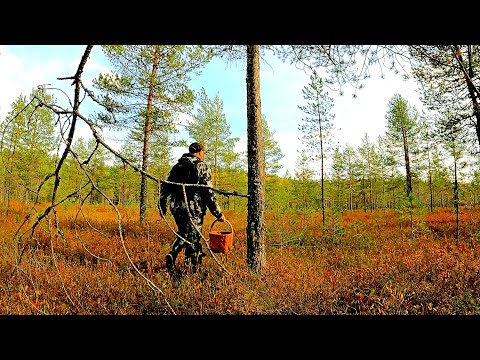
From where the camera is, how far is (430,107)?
403 inches

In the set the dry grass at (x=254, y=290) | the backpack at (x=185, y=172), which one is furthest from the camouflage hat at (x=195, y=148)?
the dry grass at (x=254, y=290)

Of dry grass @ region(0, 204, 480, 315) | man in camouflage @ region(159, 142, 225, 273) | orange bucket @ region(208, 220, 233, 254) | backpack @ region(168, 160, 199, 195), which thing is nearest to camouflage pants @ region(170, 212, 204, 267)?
man in camouflage @ region(159, 142, 225, 273)

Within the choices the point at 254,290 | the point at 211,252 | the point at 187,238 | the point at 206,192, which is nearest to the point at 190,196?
the point at 206,192

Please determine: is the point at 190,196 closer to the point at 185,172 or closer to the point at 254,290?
the point at 185,172

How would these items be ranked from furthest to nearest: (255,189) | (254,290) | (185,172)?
(255,189), (185,172), (254,290)

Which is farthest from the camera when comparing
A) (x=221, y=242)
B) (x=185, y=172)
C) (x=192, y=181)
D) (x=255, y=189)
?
(x=255, y=189)

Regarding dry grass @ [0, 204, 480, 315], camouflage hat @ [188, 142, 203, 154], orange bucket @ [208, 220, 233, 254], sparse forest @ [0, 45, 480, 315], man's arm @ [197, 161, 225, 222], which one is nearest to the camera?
sparse forest @ [0, 45, 480, 315]

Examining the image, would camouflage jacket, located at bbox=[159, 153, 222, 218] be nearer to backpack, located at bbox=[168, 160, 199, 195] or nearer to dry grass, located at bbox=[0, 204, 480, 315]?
backpack, located at bbox=[168, 160, 199, 195]

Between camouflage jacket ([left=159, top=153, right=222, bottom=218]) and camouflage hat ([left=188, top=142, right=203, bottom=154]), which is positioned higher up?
camouflage hat ([left=188, top=142, right=203, bottom=154])

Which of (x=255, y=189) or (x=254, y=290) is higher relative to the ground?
(x=255, y=189)

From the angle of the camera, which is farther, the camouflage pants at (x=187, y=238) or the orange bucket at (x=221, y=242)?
the camouflage pants at (x=187, y=238)

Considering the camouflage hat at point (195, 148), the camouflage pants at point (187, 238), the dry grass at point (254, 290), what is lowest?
the dry grass at point (254, 290)

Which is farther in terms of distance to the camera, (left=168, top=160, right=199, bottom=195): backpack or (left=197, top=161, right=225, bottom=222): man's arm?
(left=168, top=160, right=199, bottom=195): backpack

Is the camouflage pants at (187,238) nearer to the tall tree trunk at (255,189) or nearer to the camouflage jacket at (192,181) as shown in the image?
the camouflage jacket at (192,181)
